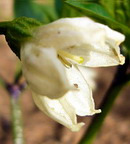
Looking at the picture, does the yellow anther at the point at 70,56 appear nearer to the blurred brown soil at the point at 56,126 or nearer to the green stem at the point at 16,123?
the green stem at the point at 16,123

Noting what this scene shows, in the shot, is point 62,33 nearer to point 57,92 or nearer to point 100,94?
point 57,92

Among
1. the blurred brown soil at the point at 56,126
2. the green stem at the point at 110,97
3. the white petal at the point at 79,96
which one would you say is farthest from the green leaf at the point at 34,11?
the blurred brown soil at the point at 56,126

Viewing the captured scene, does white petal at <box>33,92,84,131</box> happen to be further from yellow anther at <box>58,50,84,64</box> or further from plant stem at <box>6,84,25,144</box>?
plant stem at <box>6,84,25,144</box>

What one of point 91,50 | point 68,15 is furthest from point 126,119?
point 91,50

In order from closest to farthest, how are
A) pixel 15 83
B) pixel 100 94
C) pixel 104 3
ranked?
pixel 104 3
pixel 15 83
pixel 100 94

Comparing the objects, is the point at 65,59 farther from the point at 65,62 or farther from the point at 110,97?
the point at 110,97

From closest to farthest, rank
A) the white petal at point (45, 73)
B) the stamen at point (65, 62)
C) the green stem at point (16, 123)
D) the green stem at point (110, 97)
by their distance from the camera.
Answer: the white petal at point (45, 73) → the stamen at point (65, 62) → the green stem at point (110, 97) → the green stem at point (16, 123)

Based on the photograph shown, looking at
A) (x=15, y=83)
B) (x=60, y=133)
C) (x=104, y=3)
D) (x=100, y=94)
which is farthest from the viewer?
(x=100, y=94)
